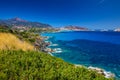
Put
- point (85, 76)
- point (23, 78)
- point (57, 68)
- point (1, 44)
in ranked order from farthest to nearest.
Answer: point (1, 44) < point (57, 68) < point (85, 76) < point (23, 78)

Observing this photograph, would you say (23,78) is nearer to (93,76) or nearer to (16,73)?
(16,73)

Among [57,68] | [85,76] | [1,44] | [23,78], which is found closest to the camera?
[23,78]

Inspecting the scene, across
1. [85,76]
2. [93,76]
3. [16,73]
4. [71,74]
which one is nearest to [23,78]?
[16,73]

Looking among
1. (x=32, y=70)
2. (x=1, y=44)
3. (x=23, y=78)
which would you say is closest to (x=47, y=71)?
(x=32, y=70)

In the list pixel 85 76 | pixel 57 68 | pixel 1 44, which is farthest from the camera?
pixel 1 44

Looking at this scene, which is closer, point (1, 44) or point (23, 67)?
point (23, 67)

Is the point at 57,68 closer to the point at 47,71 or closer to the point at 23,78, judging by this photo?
the point at 47,71

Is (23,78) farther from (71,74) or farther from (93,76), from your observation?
(93,76)

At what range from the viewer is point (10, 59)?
535 inches

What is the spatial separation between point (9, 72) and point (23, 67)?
119 cm

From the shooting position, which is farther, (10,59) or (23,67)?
(10,59)

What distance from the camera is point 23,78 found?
10.9 meters

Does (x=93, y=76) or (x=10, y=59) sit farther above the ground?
(x=10, y=59)

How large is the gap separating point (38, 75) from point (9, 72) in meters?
1.86
